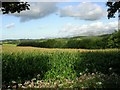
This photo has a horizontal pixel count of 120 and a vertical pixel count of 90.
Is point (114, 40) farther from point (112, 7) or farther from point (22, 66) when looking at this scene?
point (22, 66)

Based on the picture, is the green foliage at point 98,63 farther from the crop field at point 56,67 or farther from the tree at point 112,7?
the tree at point 112,7

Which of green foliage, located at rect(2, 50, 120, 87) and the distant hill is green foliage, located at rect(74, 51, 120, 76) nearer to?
green foliage, located at rect(2, 50, 120, 87)

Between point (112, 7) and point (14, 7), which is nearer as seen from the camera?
point (14, 7)

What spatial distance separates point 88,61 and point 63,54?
3.83ft

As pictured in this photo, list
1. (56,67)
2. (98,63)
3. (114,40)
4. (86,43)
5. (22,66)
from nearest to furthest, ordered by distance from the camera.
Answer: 1. (22,66)
2. (56,67)
3. (98,63)
4. (114,40)
5. (86,43)

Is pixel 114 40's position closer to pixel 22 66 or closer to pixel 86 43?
pixel 86 43

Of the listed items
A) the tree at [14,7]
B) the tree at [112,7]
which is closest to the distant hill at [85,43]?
the tree at [112,7]

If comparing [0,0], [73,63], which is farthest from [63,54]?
[0,0]

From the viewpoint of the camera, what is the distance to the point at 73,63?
14672 mm

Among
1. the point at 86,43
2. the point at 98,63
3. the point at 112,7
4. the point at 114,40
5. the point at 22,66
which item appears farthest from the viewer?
the point at 86,43

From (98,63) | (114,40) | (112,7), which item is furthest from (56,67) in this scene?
(114,40)

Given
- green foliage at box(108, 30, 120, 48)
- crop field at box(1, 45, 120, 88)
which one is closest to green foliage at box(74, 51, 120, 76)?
crop field at box(1, 45, 120, 88)

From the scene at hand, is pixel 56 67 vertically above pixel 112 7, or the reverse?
pixel 112 7

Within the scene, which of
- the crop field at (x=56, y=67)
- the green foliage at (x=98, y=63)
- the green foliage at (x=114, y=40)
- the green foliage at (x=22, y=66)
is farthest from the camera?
the green foliage at (x=114, y=40)
